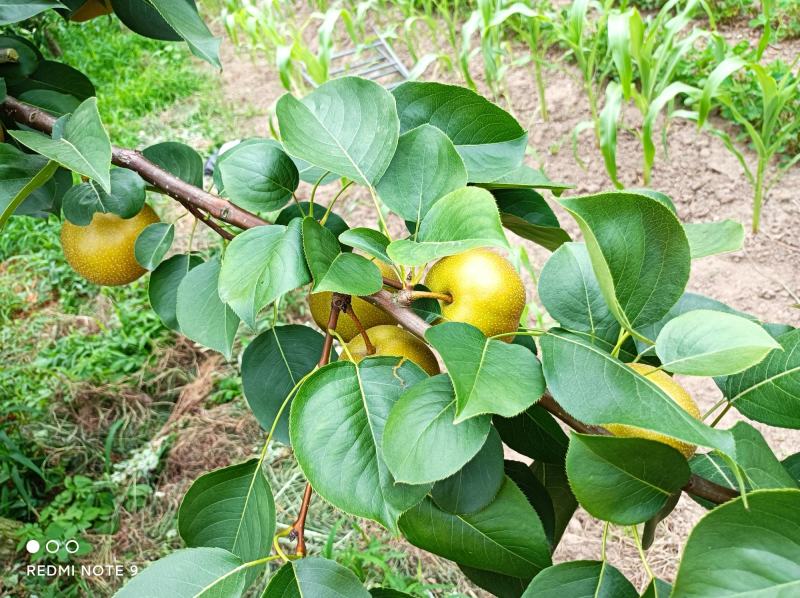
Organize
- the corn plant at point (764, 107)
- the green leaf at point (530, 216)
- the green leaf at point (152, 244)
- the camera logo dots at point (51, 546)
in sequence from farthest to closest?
the corn plant at point (764, 107) < the camera logo dots at point (51, 546) < the green leaf at point (152, 244) < the green leaf at point (530, 216)

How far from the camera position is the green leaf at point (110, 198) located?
2.03 ft

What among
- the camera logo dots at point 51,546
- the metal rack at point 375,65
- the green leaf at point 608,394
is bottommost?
the camera logo dots at point 51,546

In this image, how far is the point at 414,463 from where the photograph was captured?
367 millimetres

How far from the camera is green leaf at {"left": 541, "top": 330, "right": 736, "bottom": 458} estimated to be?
32 centimetres

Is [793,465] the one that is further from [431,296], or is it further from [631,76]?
[631,76]

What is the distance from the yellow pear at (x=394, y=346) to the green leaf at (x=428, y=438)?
0.25 feet

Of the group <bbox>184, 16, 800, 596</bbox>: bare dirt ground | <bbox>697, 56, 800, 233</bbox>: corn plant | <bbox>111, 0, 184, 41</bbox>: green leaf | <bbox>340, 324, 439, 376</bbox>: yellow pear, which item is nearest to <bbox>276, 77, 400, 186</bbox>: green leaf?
<bbox>340, 324, 439, 376</bbox>: yellow pear

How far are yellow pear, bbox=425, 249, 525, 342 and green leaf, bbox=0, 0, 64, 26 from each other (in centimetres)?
44

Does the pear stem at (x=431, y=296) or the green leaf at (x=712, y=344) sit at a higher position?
the green leaf at (x=712, y=344)

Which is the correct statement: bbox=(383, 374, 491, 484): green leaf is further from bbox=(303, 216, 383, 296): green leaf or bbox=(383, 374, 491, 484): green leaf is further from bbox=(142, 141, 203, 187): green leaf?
bbox=(142, 141, 203, 187): green leaf

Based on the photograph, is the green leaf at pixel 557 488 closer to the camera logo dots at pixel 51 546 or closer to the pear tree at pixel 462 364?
the pear tree at pixel 462 364

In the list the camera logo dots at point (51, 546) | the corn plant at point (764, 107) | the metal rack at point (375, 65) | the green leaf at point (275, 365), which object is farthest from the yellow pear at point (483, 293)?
the metal rack at point (375, 65)

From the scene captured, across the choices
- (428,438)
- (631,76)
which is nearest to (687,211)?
(631,76)

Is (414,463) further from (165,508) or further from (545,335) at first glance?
(165,508)
